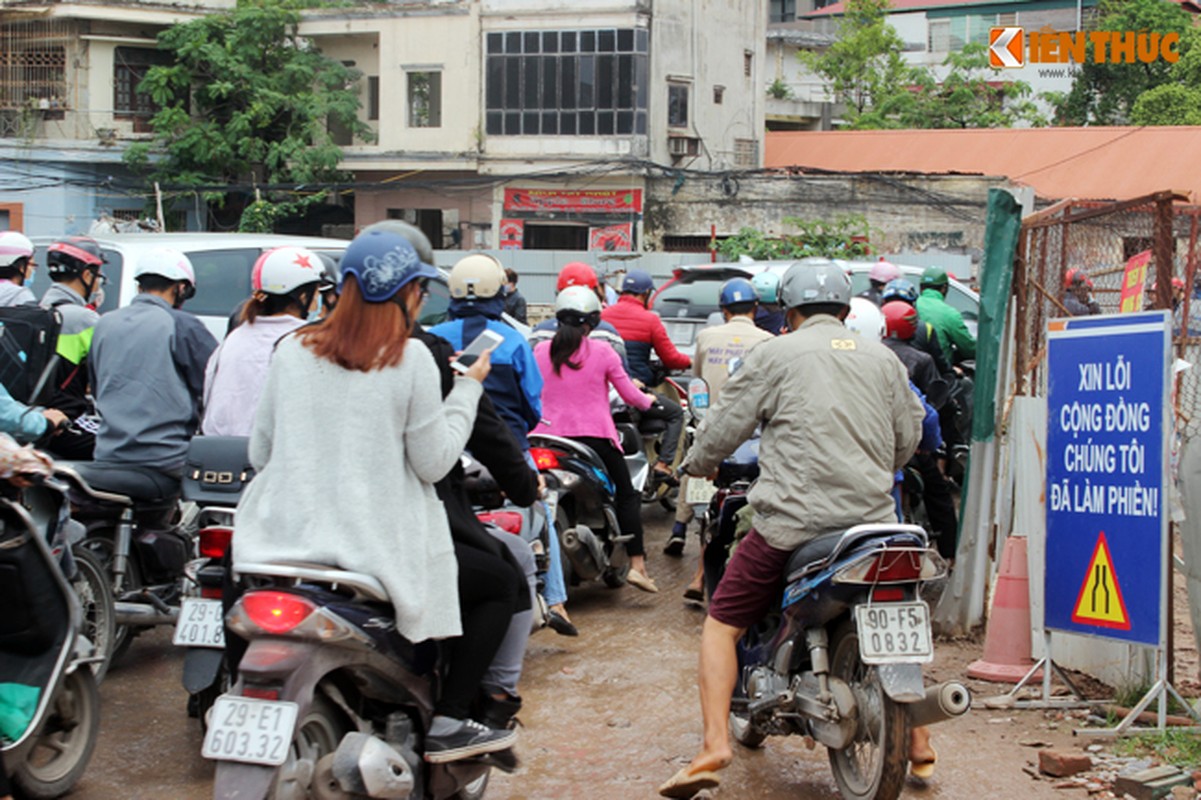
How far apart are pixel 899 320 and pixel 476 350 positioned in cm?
469

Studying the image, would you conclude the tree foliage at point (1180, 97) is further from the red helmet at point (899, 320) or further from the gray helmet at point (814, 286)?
the gray helmet at point (814, 286)

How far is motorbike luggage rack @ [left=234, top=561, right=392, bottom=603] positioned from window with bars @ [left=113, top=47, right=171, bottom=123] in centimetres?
3282

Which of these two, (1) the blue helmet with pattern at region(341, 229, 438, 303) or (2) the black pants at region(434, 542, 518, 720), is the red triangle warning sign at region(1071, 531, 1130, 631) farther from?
(1) the blue helmet with pattern at region(341, 229, 438, 303)

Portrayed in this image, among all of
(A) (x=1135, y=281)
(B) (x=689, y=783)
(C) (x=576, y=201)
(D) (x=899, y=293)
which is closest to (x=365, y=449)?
(B) (x=689, y=783)

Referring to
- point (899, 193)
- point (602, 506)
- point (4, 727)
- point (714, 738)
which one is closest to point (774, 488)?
point (714, 738)

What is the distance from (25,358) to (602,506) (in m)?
3.22

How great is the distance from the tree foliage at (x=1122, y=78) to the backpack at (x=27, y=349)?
41477 mm

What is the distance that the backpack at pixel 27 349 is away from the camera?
18.9 feet

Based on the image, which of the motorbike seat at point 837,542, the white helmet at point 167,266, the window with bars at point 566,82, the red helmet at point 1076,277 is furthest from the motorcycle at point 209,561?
the window with bars at point 566,82

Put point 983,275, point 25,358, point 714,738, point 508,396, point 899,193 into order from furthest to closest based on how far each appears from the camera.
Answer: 1. point 899,193
2. point 983,275
3. point 508,396
4. point 25,358
5. point 714,738

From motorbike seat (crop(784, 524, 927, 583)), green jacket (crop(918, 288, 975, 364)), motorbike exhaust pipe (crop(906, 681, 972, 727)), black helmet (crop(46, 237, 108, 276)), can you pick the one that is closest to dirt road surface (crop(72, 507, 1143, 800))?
motorbike exhaust pipe (crop(906, 681, 972, 727))

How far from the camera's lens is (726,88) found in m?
36.0

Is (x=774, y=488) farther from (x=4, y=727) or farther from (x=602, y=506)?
(x=602, y=506)

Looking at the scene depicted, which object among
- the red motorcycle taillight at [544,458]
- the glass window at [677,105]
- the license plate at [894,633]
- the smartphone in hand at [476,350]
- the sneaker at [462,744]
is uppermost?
the glass window at [677,105]
